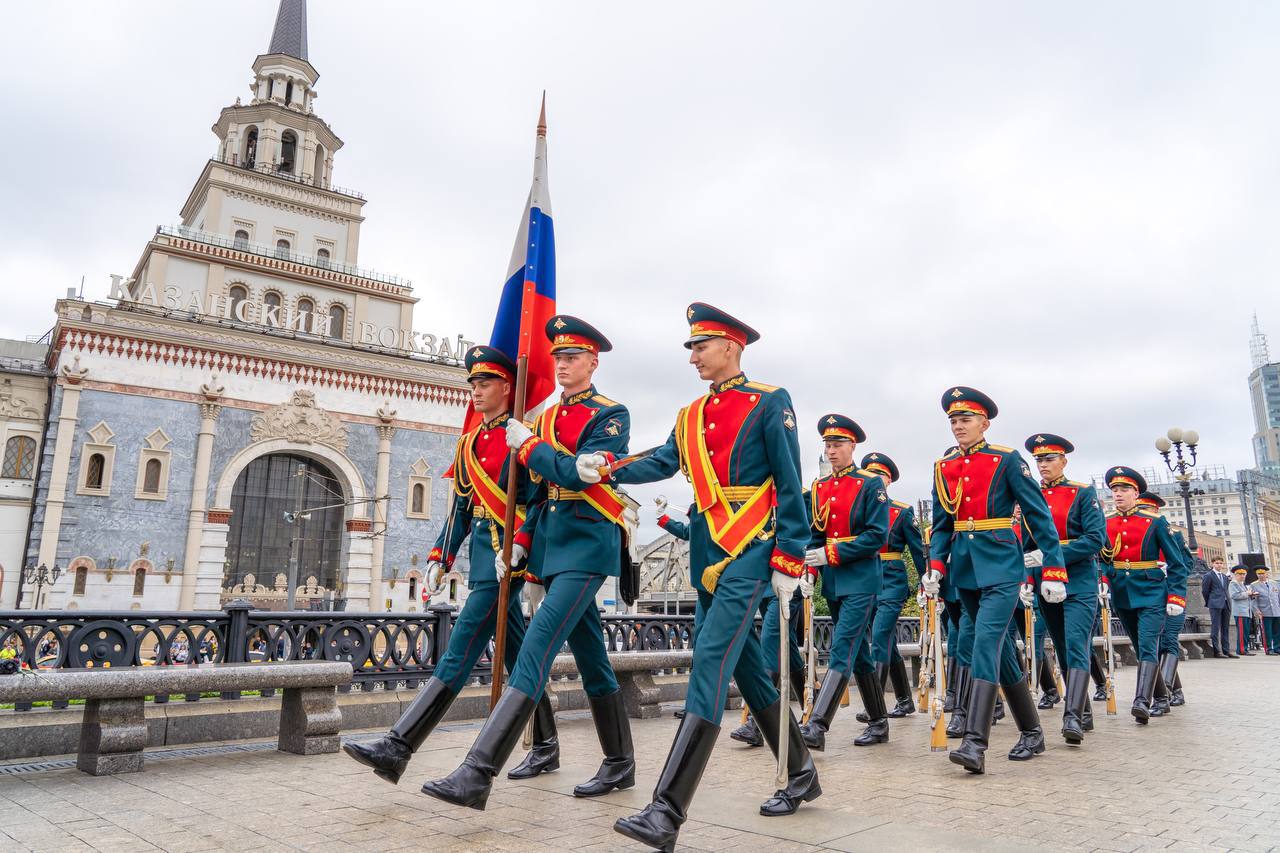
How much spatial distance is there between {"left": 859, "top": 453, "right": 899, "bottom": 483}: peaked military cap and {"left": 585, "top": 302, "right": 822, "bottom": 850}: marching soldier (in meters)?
4.92

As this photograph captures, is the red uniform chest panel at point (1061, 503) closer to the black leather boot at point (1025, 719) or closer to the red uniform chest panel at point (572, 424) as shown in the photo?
the black leather boot at point (1025, 719)

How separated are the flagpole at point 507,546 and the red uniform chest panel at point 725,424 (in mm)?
1257

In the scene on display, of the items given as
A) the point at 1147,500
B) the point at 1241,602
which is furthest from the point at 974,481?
the point at 1241,602

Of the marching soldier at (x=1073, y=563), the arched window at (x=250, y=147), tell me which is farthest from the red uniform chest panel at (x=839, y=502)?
the arched window at (x=250, y=147)

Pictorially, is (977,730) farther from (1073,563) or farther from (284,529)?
(284,529)

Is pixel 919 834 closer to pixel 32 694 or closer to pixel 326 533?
pixel 32 694

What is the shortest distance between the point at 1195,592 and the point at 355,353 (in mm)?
30262

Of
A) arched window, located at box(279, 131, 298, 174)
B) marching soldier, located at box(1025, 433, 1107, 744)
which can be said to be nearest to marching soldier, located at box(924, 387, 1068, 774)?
marching soldier, located at box(1025, 433, 1107, 744)

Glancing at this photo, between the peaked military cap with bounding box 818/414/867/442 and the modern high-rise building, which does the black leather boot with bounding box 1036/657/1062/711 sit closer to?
the peaked military cap with bounding box 818/414/867/442

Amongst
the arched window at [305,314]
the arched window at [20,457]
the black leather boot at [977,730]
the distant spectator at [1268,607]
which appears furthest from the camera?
the arched window at [305,314]

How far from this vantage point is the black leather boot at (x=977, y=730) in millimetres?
5695

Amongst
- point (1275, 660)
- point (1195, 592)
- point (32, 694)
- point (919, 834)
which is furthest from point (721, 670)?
point (1195, 592)

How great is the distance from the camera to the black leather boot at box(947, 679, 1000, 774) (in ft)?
18.7

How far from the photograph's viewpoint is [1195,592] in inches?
952
